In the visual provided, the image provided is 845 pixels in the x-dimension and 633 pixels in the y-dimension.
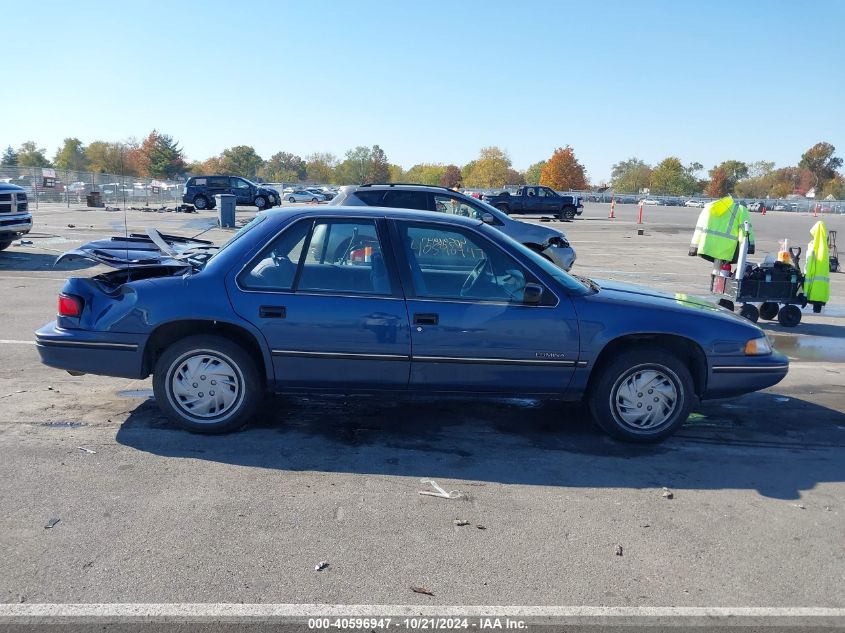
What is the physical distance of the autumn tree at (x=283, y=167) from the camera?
105062 mm

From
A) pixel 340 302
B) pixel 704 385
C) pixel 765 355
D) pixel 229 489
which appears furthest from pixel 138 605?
pixel 765 355

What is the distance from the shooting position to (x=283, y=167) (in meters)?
108

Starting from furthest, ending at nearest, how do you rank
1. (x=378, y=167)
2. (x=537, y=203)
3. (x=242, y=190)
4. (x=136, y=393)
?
(x=378, y=167), (x=242, y=190), (x=537, y=203), (x=136, y=393)

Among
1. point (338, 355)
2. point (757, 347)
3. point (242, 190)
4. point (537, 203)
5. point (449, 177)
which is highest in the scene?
point (449, 177)

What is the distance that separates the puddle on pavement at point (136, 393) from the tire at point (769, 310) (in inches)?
316

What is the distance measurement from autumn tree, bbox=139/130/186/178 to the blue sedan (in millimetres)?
87510

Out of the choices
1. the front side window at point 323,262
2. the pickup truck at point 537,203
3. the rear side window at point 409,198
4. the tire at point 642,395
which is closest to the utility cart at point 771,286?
the rear side window at point 409,198

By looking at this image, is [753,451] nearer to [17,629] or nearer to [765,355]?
[765,355]

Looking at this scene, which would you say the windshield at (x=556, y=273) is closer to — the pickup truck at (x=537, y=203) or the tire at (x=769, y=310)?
the tire at (x=769, y=310)

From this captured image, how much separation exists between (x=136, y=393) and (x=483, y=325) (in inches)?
119

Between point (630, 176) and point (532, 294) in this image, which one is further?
point (630, 176)

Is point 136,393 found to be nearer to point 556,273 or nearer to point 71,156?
point 556,273

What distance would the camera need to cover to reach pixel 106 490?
4.11 meters

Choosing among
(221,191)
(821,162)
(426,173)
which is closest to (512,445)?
(221,191)
